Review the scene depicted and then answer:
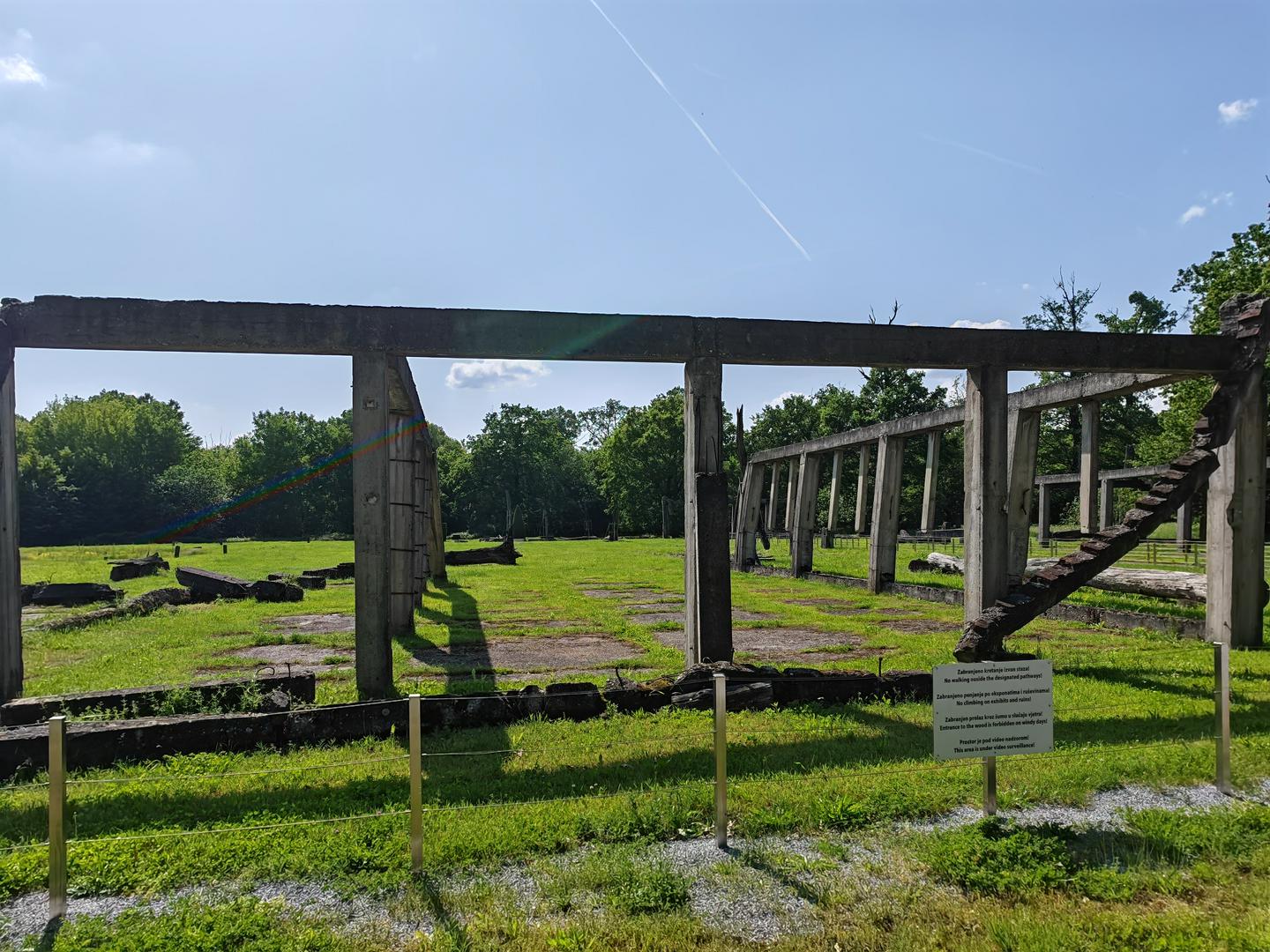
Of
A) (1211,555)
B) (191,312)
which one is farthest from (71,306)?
(1211,555)

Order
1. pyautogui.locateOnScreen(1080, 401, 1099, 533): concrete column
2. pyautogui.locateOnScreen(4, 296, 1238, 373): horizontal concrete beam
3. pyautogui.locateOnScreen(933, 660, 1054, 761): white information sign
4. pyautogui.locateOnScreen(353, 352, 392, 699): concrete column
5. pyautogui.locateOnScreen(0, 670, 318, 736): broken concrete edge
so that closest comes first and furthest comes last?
pyautogui.locateOnScreen(933, 660, 1054, 761): white information sign < pyautogui.locateOnScreen(0, 670, 318, 736): broken concrete edge < pyautogui.locateOnScreen(4, 296, 1238, 373): horizontal concrete beam < pyautogui.locateOnScreen(353, 352, 392, 699): concrete column < pyautogui.locateOnScreen(1080, 401, 1099, 533): concrete column

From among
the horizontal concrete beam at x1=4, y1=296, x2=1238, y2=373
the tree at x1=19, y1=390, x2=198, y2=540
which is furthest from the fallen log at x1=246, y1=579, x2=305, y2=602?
the tree at x1=19, y1=390, x2=198, y2=540

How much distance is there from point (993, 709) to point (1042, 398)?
11.9 metres

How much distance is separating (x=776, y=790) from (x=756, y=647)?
658cm

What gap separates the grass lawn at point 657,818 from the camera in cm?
384

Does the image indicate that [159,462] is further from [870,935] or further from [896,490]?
[870,935]

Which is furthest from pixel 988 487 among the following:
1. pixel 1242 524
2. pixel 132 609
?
pixel 132 609

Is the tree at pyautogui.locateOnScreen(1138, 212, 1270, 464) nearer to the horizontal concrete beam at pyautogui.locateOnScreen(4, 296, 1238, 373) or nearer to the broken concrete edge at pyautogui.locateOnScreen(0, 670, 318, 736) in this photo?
the horizontal concrete beam at pyautogui.locateOnScreen(4, 296, 1238, 373)

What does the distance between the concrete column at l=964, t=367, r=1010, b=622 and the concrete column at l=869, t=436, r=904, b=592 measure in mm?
9060

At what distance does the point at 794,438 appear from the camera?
7238 centimetres

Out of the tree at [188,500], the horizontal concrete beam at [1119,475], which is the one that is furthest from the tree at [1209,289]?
the tree at [188,500]

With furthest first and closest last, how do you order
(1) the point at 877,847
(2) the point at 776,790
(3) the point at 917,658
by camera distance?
(3) the point at 917,658
(2) the point at 776,790
(1) the point at 877,847

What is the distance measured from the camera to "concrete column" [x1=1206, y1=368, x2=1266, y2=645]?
10711 mm

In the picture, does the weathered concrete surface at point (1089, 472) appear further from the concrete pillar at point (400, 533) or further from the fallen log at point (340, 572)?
the fallen log at point (340, 572)
